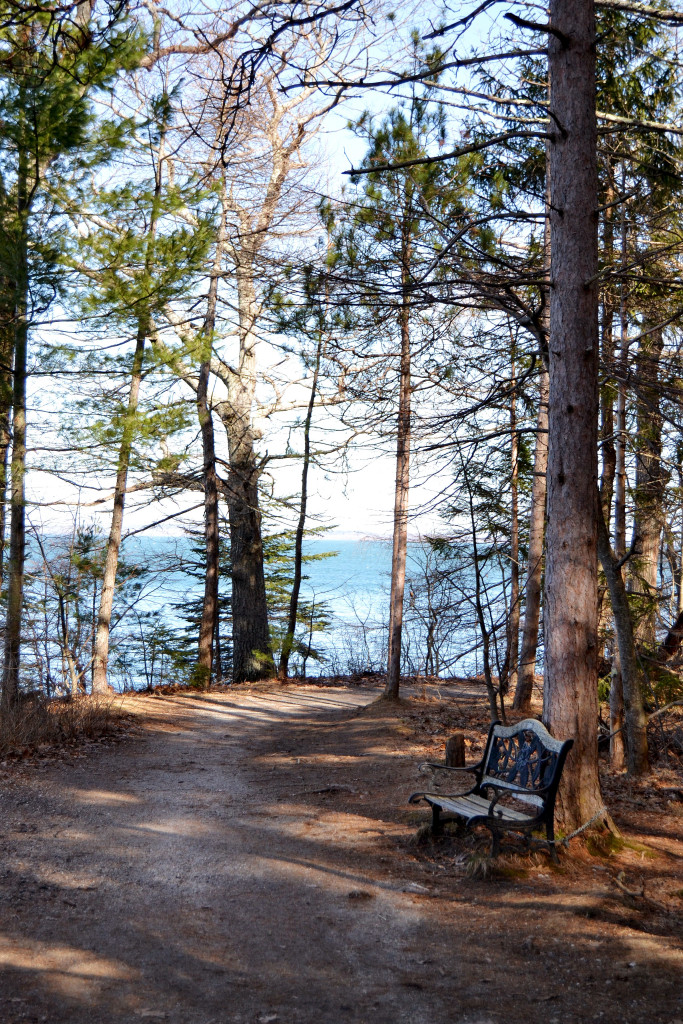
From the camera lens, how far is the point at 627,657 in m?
7.36

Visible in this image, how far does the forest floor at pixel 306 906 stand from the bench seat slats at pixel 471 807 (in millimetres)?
247

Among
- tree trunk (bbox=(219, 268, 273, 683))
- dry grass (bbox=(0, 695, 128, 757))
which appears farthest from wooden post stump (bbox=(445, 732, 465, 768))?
tree trunk (bbox=(219, 268, 273, 683))

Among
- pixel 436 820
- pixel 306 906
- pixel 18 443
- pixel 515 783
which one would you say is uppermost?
pixel 18 443

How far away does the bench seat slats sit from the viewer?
541cm

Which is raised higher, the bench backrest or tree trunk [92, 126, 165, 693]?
tree trunk [92, 126, 165, 693]

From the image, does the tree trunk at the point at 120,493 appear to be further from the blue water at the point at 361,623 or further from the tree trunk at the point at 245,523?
the tree trunk at the point at 245,523

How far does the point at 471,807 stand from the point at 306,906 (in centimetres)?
137

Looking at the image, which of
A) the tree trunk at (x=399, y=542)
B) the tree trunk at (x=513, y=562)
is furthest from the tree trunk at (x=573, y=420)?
the tree trunk at (x=399, y=542)

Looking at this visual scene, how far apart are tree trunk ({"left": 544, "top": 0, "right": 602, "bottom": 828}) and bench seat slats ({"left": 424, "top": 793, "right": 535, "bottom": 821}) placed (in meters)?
0.40

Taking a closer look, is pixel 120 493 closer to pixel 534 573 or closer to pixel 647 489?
pixel 534 573

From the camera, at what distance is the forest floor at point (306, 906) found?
3.63 m

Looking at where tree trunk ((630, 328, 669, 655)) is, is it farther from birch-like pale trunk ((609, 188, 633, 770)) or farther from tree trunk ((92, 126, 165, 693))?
tree trunk ((92, 126, 165, 693))

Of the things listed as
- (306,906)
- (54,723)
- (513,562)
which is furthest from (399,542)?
(306,906)

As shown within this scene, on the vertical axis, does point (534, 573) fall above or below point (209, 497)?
below
